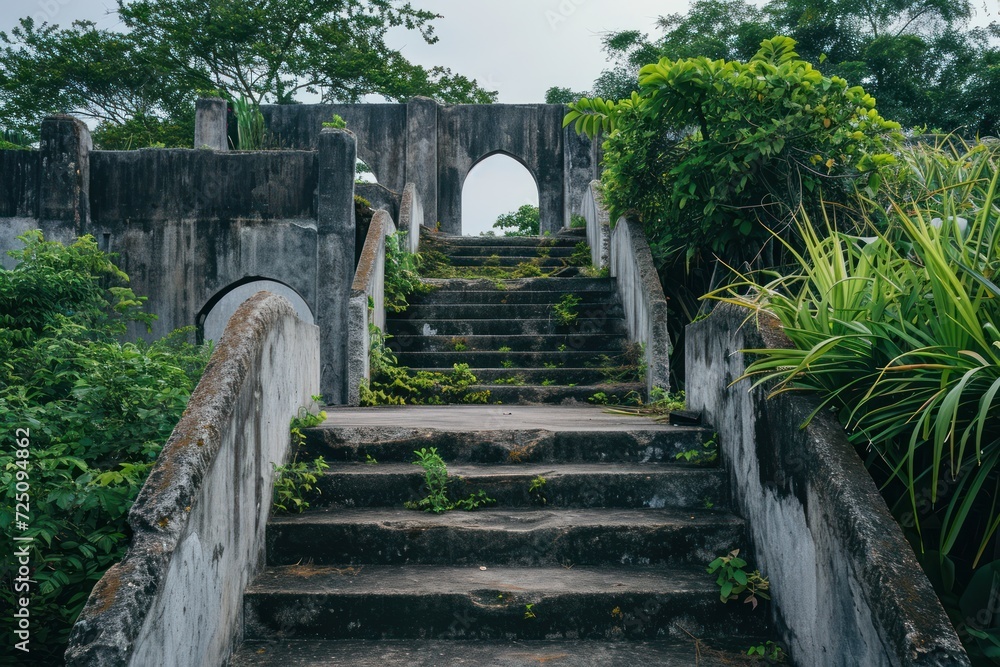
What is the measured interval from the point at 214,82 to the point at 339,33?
3.61 meters

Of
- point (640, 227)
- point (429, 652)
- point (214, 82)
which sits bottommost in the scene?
point (429, 652)

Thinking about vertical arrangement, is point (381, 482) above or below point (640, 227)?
below

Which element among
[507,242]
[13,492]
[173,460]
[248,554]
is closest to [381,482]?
[248,554]

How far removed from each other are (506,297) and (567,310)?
759 millimetres

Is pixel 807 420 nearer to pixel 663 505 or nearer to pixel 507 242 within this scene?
pixel 663 505

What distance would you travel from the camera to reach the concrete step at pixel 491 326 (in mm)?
7074

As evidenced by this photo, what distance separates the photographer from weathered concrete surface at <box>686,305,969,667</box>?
1.97m

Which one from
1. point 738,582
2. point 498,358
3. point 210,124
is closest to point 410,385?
point 498,358

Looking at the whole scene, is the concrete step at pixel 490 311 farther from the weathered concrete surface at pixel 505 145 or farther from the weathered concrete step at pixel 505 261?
the weathered concrete surface at pixel 505 145

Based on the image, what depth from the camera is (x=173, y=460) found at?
2.46 metres

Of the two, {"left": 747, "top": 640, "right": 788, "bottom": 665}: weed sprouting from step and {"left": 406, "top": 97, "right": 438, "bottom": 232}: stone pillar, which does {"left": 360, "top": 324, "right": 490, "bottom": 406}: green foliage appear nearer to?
{"left": 747, "top": 640, "right": 788, "bottom": 665}: weed sprouting from step

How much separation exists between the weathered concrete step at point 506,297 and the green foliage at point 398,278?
0.38 feet

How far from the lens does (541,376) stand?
6.35 metres

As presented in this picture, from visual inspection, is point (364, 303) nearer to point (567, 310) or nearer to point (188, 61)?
point (567, 310)
